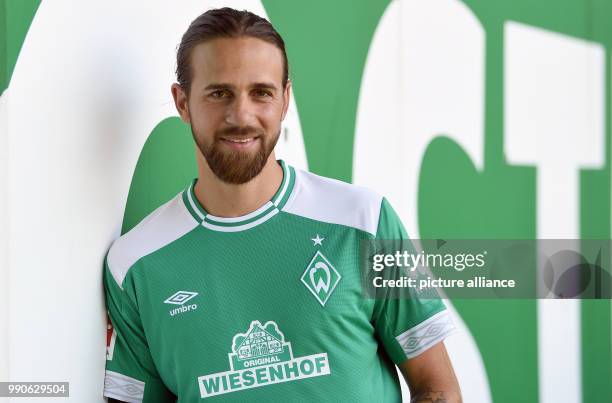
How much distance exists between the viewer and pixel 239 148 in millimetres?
1235

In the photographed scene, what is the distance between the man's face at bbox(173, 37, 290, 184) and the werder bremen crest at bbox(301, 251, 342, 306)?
6.4 inches

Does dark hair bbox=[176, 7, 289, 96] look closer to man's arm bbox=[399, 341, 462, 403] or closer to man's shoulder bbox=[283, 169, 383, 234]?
man's shoulder bbox=[283, 169, 383, 234]

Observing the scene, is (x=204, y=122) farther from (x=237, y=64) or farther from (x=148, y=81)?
(x=148, y=81)

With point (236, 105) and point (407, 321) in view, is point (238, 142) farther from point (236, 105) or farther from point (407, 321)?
point (407, 321)

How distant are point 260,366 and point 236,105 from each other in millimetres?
381

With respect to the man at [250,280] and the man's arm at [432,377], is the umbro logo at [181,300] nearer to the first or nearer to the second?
the man at [250,280]

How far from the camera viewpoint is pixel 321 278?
1276 millimetres

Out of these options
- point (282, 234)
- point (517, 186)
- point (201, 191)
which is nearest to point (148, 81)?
point (201, 191)

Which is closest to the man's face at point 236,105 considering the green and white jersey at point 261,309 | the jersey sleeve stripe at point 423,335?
the green and white jersey at point 261,309

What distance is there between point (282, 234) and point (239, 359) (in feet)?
0.65

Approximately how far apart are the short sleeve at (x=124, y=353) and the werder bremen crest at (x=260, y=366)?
12cm

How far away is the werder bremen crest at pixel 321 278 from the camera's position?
1270mm

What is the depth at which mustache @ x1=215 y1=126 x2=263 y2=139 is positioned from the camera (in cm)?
122

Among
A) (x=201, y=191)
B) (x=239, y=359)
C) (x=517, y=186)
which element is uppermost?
(x=517, y=186)
